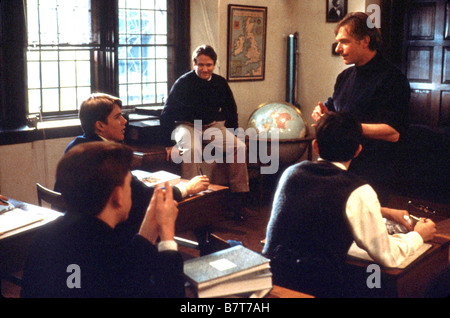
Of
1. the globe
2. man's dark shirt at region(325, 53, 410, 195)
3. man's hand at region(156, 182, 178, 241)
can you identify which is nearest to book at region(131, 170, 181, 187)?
man's dark shirt at region(325, 53, 410, 195)

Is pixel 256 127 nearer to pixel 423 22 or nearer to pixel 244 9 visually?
pixel 244 9

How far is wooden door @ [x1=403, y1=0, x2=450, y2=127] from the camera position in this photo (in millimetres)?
5940

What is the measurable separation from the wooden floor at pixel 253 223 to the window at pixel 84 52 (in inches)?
64.9

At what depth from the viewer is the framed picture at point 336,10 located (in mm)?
6539

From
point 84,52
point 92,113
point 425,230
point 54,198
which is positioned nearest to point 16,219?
point 54,198

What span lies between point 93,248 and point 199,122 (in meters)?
3.96

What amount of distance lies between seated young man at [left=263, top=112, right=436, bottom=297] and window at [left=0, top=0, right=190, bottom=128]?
3562 millimetres

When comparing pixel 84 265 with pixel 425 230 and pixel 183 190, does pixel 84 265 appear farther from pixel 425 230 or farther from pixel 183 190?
pixel 183 190

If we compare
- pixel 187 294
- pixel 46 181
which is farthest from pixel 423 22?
pixel 187 294

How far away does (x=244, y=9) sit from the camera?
21.4 feet

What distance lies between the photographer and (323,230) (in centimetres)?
215

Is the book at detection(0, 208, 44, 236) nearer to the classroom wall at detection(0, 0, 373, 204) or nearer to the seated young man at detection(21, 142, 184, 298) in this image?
the seated young man at detection(21, 142, 184, 298)

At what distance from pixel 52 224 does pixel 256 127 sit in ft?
15.1

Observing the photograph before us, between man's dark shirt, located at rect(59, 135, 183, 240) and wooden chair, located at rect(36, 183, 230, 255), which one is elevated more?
man's dark shirt, located at rect(59, 135, 183, 240)
